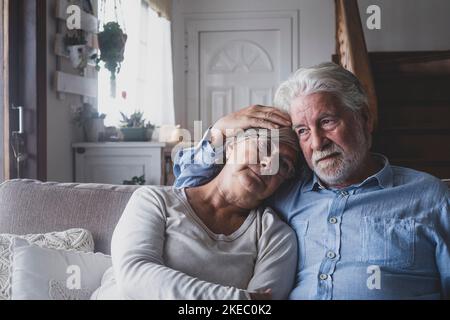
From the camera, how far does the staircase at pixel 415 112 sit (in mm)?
3078

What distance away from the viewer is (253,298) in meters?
1.21

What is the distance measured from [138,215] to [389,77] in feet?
7.56

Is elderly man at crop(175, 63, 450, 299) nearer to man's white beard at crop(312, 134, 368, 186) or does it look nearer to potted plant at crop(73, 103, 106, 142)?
man's white beard at crop(312, 134, 368, 186)

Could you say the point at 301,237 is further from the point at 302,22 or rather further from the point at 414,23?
the point at 414,23

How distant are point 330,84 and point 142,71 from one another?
3637mm

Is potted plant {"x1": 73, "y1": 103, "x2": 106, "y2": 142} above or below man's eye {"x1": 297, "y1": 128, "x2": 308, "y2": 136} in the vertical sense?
above

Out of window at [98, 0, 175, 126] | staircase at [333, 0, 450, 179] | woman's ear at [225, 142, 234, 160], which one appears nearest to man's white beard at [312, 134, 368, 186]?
woman's ear at [225, 142, 234, 160]

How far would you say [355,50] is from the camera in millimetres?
2639

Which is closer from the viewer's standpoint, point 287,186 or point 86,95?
point 287,186

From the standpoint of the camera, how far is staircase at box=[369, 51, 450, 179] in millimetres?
3078

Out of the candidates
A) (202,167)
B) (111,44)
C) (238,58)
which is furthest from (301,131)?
(238,58)

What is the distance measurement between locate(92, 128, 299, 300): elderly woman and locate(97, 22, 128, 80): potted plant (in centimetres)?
219
